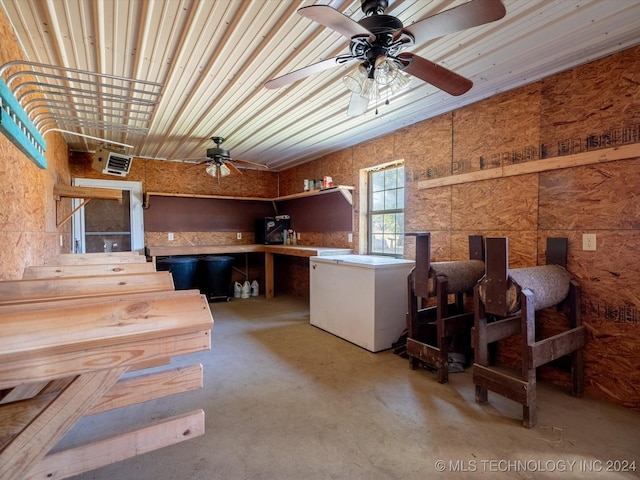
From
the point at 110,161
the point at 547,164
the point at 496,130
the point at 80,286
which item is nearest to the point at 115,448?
the point at 80,286

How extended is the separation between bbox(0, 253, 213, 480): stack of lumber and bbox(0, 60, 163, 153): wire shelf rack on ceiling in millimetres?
1160

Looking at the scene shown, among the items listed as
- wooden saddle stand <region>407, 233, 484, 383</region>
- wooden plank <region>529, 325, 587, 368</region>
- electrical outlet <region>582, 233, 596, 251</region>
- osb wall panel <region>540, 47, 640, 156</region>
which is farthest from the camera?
wooden saddle stand <region>407, 233, 484, 383</region>

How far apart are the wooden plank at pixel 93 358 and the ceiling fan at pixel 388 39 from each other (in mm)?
1273

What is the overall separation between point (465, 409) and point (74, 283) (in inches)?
93.1

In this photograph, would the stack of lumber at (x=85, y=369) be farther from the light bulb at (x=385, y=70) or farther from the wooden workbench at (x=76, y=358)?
the light bulb at (x=385, y=70)

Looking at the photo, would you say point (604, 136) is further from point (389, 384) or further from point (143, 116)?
point (143, 116)

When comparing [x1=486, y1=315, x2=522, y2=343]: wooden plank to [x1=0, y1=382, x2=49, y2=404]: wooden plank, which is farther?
[x1=486, y1=315, x2=522, y2=343]: wooden plank

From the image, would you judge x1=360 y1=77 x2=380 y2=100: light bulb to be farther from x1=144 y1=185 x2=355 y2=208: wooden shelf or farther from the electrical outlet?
x1=144 y1=185 x2=355 y2=208: wooden shelf

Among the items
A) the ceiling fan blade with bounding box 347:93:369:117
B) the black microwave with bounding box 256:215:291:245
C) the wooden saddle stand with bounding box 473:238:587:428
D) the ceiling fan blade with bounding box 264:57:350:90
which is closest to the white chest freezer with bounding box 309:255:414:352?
the wooden saddle stand with bounding box 473:238:587:428

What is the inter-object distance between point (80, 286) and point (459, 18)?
2090mm

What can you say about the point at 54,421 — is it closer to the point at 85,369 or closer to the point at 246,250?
the point at 85,369

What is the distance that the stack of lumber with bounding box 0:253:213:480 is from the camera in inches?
34.7

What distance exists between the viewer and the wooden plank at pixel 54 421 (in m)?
0.93

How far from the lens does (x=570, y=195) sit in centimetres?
239
